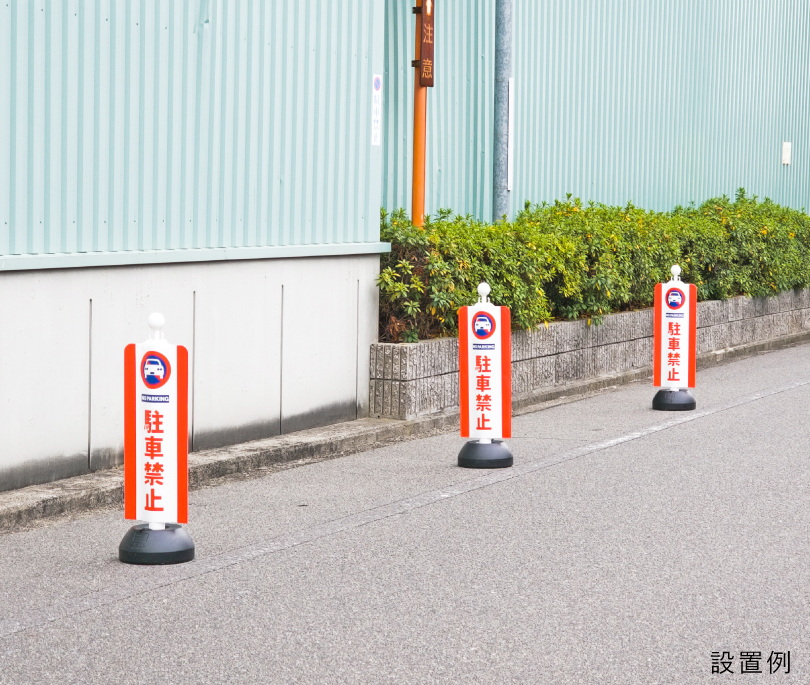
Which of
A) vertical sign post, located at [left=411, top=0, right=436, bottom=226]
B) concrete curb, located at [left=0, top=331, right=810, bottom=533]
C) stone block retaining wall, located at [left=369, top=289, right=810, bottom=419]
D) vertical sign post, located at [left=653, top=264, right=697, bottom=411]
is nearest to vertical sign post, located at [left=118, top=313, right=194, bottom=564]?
concrete curb, located at [left=0, top=331, right=810, bottom=533]

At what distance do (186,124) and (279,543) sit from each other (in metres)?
3.30

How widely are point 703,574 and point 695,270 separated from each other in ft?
32.0

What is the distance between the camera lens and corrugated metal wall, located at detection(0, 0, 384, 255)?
7.05m

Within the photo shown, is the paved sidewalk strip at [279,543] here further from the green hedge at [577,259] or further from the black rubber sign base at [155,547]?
the green hedge at [577,259]

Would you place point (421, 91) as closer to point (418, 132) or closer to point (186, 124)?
point (418, 132)

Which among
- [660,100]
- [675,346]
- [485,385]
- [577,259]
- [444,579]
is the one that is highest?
[660,100]

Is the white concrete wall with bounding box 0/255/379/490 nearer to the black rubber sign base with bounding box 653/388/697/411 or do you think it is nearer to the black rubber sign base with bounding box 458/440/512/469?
the black rubber sign base with bounding box 458/440/512/469

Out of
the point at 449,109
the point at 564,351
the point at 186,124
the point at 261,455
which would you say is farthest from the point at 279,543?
the point at 449,109

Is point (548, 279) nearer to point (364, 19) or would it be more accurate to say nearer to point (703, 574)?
point (364, 19)

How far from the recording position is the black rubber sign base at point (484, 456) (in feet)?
26.7

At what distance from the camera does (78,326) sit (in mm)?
7371

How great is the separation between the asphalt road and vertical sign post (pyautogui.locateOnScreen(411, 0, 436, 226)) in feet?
10.6

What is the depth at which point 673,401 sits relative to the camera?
35.1 ft

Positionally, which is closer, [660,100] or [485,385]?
[485,385]
